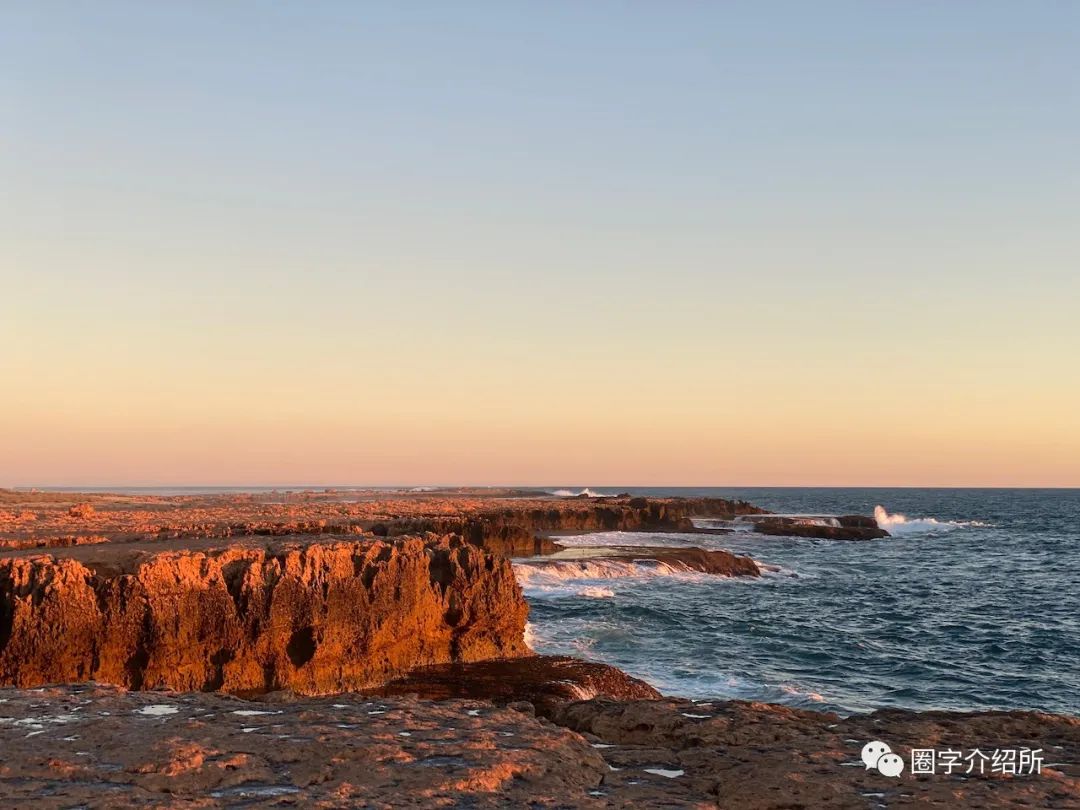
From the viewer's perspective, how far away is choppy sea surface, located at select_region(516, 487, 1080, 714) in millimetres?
26562

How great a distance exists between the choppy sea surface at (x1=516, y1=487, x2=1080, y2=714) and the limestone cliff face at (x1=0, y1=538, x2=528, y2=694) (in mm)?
5414

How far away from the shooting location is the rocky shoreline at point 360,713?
9.03m

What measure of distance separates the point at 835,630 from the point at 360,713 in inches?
1193

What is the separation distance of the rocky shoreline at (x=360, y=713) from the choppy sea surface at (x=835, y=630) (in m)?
6.48

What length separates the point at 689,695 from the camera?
79.0 ft

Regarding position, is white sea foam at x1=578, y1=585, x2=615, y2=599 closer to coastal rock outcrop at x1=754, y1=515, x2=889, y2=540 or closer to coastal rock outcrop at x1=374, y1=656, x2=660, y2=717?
coastal rock outcrop at x1=374, y1=656, x2=660, y2=717

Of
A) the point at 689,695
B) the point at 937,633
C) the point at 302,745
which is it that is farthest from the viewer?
the point at 937,633

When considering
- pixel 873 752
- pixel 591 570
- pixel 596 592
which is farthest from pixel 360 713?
pixel 591 570

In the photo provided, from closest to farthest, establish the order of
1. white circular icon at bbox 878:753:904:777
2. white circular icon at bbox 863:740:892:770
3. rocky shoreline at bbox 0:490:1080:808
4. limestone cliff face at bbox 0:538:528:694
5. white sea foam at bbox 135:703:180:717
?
rocky shoreline at bbox 0:490:1080:808
white circular icon at bbox 878:753:904:777
white circular icon at bbox 863:740:892:770
white sea foam at bbox 135:703:180:717
limestone cliff face at bbox 0:538:528:694

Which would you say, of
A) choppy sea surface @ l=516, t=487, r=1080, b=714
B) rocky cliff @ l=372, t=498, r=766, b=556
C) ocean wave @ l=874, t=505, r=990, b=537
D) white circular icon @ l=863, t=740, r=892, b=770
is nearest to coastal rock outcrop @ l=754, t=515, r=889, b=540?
ocean wave @ l=874, t=505, r=990, b=537

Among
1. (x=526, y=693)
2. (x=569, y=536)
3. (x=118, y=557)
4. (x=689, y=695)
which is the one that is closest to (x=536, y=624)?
(x=689, y=695)

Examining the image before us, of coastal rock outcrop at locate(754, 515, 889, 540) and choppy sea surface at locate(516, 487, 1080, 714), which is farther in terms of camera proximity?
coastal rock outcrop at locate(754, 515, 889, 540)

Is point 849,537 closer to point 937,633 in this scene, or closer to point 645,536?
point 645,536

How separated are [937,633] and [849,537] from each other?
53.7 m
